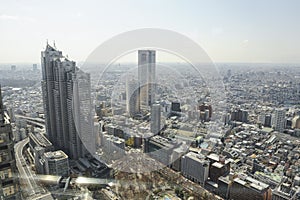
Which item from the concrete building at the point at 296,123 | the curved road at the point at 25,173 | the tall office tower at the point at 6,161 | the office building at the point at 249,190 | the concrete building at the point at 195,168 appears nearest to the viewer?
the tall office tower at the point at 6,161

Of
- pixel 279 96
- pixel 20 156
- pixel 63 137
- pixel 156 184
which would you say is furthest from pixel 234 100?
pixel 20 156

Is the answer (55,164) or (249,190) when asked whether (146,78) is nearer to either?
(55,164)

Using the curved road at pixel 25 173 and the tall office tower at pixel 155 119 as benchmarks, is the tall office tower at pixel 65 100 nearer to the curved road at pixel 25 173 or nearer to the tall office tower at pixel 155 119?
the curved road at pixel 25 173

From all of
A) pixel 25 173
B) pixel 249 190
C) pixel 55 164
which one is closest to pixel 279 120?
pixel 249 190

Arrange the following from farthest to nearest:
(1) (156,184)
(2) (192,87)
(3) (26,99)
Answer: (3) (26,99), (2) (192,87), (1) (156,184)

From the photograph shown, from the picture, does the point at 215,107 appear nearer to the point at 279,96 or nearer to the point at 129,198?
the point at 129,198

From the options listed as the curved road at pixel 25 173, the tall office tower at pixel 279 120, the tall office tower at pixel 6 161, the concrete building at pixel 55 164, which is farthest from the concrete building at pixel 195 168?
the tall office tower at pixel 279 120
